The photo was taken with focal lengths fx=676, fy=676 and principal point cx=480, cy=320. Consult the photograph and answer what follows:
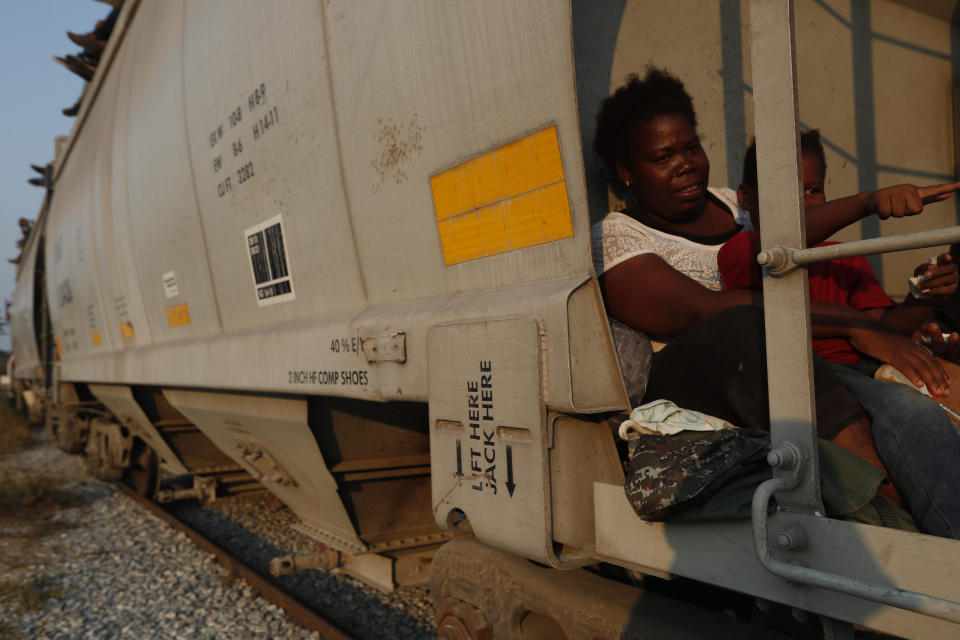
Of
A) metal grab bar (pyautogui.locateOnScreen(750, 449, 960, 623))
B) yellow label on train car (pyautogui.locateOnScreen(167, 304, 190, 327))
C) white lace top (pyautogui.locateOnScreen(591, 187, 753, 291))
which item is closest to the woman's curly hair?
white lace top (pyautogui.locateOnScreen(591, 187, 753, 291))

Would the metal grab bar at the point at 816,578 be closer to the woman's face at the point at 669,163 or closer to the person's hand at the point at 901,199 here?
the person's hand at the point at 901,199

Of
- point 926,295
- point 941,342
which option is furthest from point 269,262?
point 941,342

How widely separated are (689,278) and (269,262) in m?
1.93

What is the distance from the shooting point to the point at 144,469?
7.55 metres

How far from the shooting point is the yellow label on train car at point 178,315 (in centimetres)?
409

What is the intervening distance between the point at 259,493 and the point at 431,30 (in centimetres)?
649

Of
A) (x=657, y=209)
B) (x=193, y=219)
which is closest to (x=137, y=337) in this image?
(x=193, y=219)

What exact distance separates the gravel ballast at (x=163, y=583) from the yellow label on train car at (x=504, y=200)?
8.68 feet

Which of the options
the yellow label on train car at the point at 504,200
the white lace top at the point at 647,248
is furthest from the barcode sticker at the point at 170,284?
the white lace top at the point at 647,248

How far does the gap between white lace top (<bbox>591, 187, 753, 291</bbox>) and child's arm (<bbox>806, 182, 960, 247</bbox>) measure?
0.40 metres

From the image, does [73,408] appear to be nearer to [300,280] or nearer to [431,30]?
[300,280]

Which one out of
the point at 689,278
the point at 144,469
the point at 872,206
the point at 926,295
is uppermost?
the point at 872,206

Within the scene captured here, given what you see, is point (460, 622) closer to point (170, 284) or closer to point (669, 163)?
point (669, 163)

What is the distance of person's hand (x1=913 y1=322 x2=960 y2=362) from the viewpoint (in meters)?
2.15
